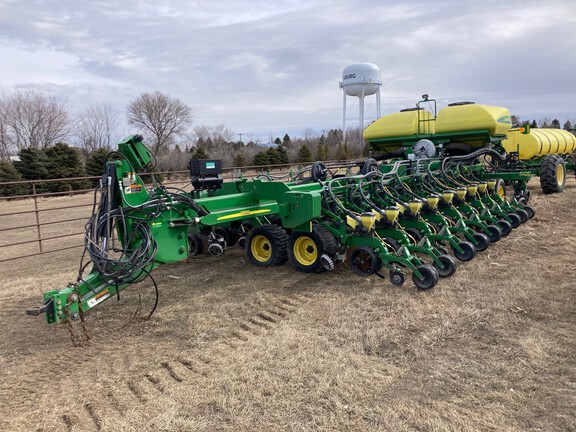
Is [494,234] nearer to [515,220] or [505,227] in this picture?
[505,227]

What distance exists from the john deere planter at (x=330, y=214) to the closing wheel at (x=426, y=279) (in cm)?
1

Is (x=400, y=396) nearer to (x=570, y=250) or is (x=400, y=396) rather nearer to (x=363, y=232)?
(x=363, y=232)

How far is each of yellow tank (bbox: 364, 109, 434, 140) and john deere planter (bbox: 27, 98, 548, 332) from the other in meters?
0.02

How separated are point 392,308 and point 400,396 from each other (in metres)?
1.57

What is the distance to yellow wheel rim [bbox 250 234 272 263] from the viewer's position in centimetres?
645

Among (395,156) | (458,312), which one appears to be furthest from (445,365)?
(395,156)

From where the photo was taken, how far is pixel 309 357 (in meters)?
3.60

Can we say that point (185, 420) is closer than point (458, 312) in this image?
Yes

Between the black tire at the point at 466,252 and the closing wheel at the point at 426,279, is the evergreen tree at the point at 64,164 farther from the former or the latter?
the closing wheel at the point at 426,279

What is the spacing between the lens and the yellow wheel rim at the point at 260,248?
645 cm

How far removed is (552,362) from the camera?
337 cm

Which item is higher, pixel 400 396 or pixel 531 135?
pixel 531 135

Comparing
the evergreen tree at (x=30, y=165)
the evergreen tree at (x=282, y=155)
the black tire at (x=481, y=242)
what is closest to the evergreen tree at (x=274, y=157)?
the evergreen tree at (x=282, y=155)

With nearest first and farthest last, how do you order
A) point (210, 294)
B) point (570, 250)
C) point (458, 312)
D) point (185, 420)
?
point (185, 420), point (458, 312), point (210, 294), point (570, 250)
